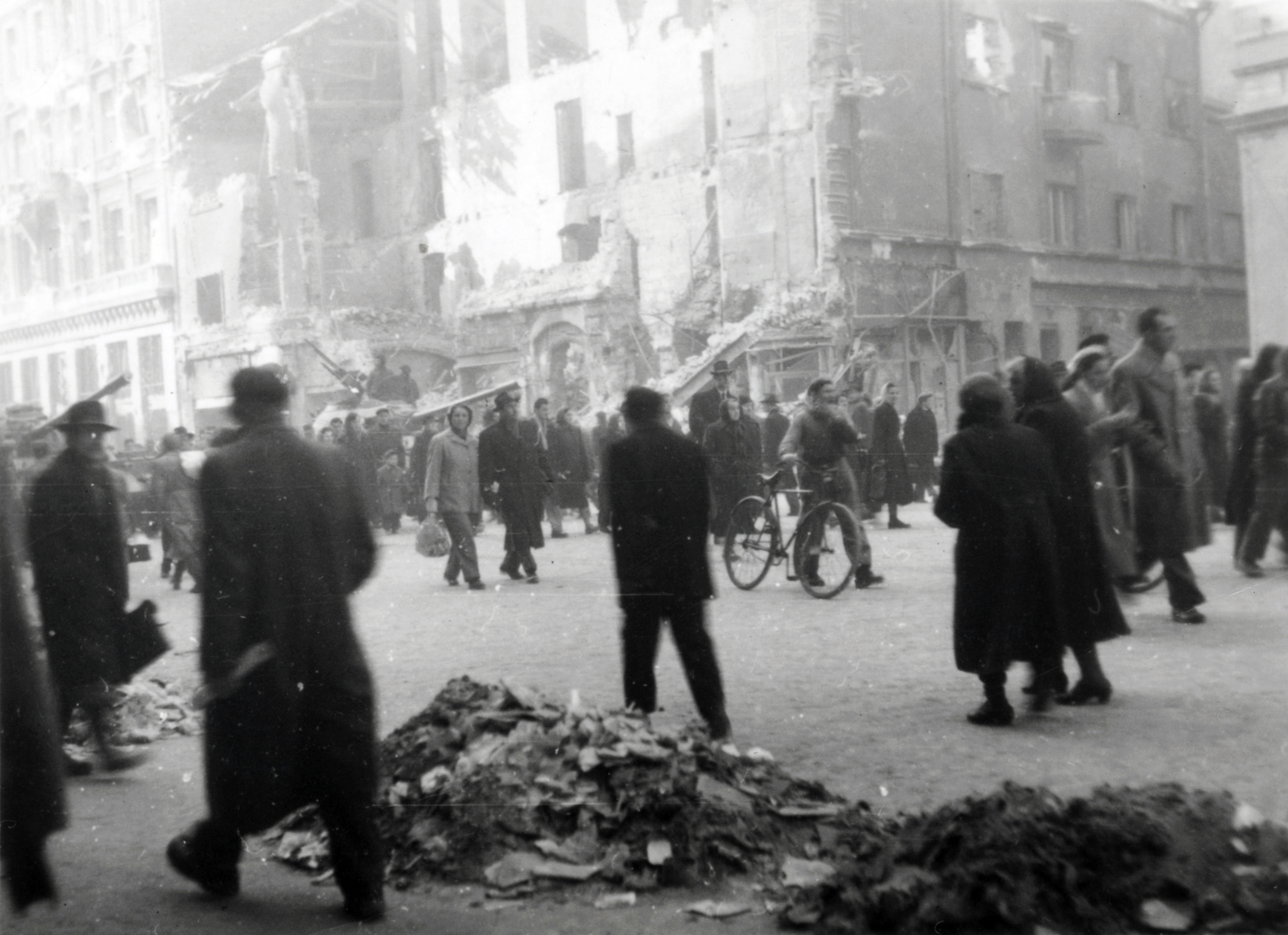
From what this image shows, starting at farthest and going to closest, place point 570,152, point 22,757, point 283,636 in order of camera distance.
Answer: point 570,152 < point 22,757 < point 283,636

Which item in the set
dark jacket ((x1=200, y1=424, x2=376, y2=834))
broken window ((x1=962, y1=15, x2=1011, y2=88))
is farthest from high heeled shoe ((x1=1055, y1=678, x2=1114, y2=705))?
broken window ((x1=962, y1=15, x2=1011, y2=88))

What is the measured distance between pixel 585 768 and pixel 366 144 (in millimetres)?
6229

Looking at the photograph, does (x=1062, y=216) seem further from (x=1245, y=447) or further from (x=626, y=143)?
(x=626, y=143)

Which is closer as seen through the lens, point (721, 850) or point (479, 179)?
point (721, 850)

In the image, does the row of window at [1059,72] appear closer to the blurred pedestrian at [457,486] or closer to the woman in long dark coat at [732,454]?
the woman in long dark coat at [732,454]

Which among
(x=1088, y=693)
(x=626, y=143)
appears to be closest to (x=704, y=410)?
(x=626, y=143)

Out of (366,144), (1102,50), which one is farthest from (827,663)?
(366,144)

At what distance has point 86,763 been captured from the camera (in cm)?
588

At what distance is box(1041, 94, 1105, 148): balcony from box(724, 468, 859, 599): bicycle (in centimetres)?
301

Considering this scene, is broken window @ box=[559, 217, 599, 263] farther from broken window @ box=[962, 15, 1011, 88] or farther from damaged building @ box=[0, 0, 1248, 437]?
broken window @ box=[962, 15, 1011, 88]

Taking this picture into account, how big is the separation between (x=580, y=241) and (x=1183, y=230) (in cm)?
576

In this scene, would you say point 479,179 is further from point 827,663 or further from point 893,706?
point 893,706

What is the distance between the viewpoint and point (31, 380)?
8383mm

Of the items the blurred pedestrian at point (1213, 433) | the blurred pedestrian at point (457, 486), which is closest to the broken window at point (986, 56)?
the blurred pedestrian at point (1213, 433)
